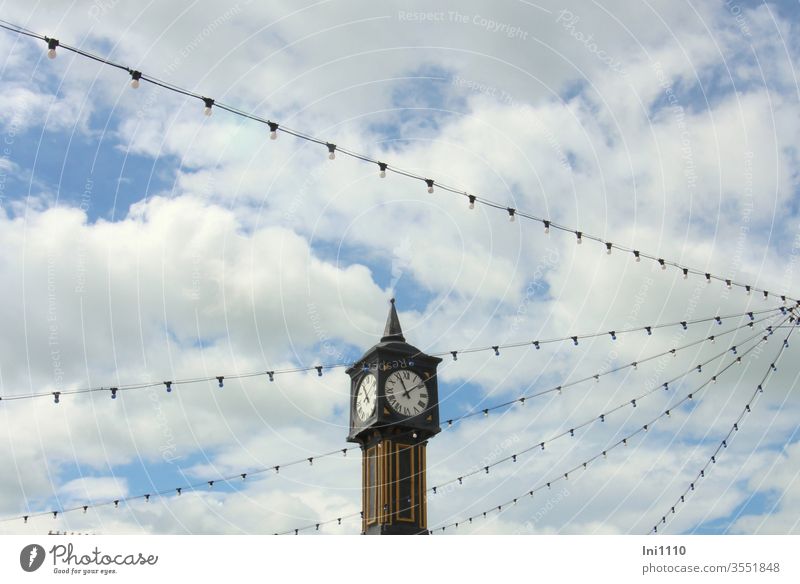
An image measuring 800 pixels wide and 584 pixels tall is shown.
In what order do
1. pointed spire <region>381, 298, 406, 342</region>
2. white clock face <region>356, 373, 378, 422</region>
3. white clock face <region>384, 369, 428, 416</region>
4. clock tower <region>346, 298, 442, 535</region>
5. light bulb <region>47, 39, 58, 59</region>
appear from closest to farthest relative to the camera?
light bulb <region>47, 39, 58, 59</region> < clock tower <region>346, 298, 442, 535</region> < white clock face <region>384, 369, 428, 416</region> < white clock face <region>356, 373, 378, 422</region> < pointed spire <region>381, 298, 406, 342</region>

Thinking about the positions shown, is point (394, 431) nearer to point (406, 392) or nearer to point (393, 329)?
point (406, 392)

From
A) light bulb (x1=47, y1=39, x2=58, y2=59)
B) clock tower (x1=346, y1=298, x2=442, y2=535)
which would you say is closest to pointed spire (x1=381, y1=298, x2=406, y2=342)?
clock tower (x1=346, y1=298, x2=442, y2=535)

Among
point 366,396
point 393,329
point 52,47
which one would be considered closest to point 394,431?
point 366,396

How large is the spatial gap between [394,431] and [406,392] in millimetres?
1717

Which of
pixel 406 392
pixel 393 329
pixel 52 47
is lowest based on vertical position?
pixel 52 47

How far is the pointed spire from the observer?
39219 millimetres

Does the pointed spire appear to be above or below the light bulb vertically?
above

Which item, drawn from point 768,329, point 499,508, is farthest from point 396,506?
point 768,329

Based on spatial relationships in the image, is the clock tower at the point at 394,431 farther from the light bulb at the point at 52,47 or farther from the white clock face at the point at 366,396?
the light bulb at the point at 52,47

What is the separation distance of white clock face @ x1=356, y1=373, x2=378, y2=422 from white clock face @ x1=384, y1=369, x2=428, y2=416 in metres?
0.61

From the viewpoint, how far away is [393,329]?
4000cm

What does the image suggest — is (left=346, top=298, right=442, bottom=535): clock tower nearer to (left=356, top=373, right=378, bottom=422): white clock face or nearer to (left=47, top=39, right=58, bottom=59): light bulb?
(left=356, top=373, right=378, bottom=422): white clock face
